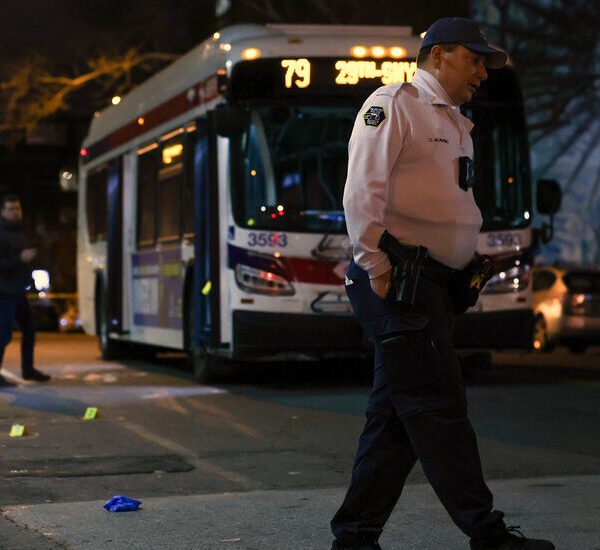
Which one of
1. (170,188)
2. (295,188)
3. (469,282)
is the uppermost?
(170,188)

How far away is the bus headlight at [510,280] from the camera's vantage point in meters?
14.1

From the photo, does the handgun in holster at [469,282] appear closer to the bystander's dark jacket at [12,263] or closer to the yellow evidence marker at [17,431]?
the yellow evidence marker at [17,431]

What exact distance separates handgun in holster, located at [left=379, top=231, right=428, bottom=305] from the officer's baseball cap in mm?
712

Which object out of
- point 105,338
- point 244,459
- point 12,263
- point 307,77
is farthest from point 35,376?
point 244,459

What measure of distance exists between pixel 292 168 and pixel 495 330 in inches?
92.9

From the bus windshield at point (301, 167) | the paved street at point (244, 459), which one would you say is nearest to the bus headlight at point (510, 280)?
the bus windshield at point (301, 167)

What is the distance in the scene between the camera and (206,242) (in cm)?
1431

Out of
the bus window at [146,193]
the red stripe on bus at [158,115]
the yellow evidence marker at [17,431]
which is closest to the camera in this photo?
the yellow evidence marker at [17,431]

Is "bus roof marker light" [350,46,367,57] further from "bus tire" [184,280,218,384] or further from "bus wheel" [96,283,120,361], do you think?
"bus wheel" [96,283,120,361]

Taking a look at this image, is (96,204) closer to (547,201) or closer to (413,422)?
(547,201)

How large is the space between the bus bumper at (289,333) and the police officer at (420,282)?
8.16 metres

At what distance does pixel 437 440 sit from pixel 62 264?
31106 millimetres

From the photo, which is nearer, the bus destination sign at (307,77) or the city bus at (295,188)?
the city bus at (295,188)

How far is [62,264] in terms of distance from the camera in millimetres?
35750
